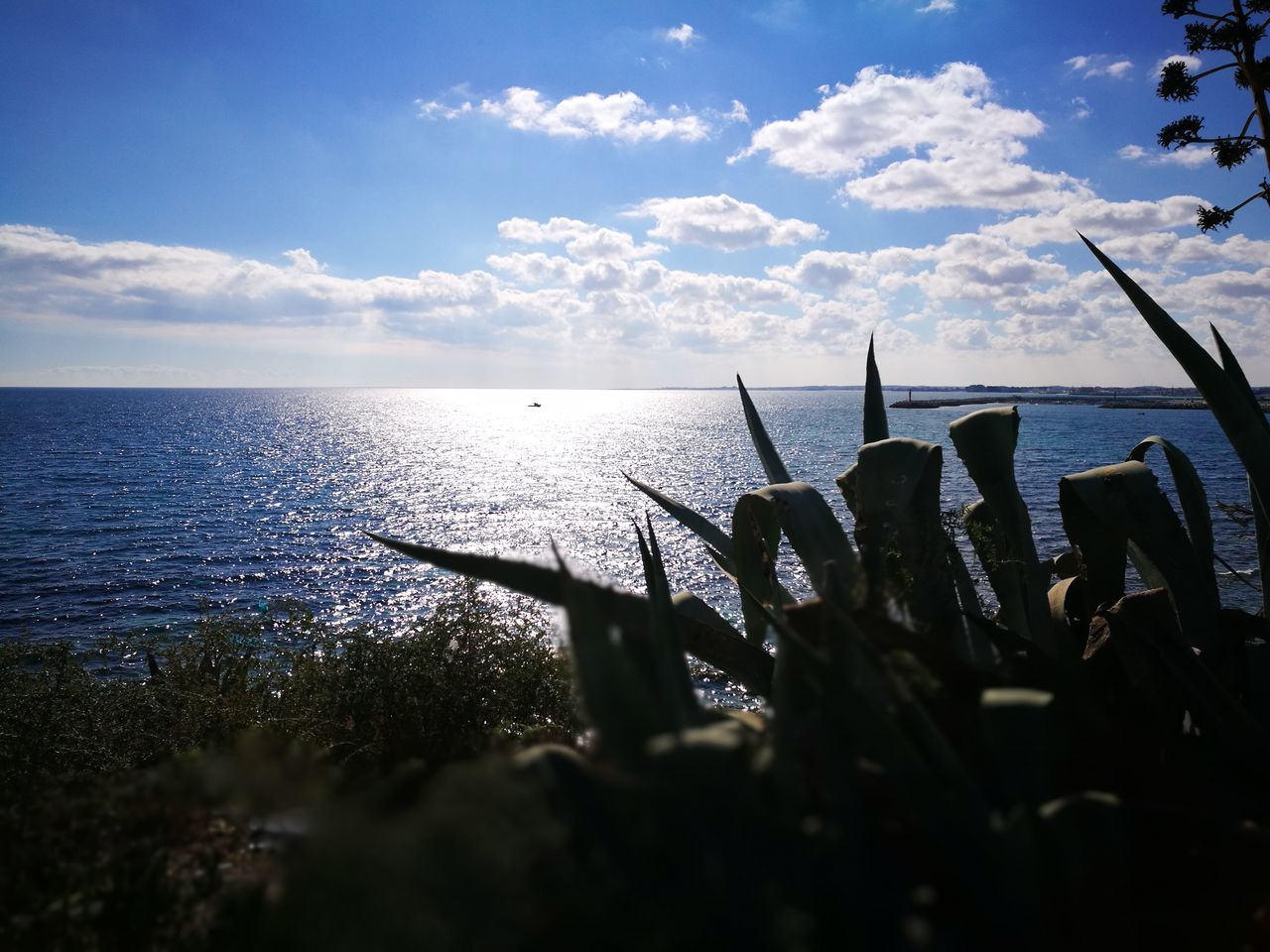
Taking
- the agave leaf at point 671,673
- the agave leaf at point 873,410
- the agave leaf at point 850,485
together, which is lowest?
the agave leaf at point 671,673

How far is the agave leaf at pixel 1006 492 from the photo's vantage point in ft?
7.33

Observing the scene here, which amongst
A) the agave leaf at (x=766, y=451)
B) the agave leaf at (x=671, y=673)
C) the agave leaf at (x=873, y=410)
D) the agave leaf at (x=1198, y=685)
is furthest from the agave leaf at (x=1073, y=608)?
the agave leaf at (x=671, y=673)

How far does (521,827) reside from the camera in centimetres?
79

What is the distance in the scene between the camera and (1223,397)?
264 centimetres

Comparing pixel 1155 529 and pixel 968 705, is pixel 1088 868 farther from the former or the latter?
pixel 1155 529

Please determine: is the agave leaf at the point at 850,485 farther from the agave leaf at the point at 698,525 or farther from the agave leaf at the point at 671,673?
the agave leaf at the point at 671,673

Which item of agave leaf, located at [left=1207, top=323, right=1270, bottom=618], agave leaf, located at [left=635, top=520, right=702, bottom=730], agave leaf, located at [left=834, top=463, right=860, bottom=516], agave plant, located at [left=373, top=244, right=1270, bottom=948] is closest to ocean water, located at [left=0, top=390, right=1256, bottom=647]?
agave leaf, located at [left=635, top=520, right=702, bottom=730]

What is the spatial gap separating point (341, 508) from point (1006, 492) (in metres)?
52.4

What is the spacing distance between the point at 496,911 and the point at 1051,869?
883 mm

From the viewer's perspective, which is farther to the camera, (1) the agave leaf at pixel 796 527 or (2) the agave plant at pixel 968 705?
(1) the agave leaf at pixel 796 527

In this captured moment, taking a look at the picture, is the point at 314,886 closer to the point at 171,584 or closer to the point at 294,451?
the point at 171,584

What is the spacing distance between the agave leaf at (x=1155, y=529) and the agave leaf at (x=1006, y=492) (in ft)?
0.64

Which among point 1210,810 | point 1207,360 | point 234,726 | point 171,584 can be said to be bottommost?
point 171,584

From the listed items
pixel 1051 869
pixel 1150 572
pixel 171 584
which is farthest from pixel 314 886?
pixel 171 584
